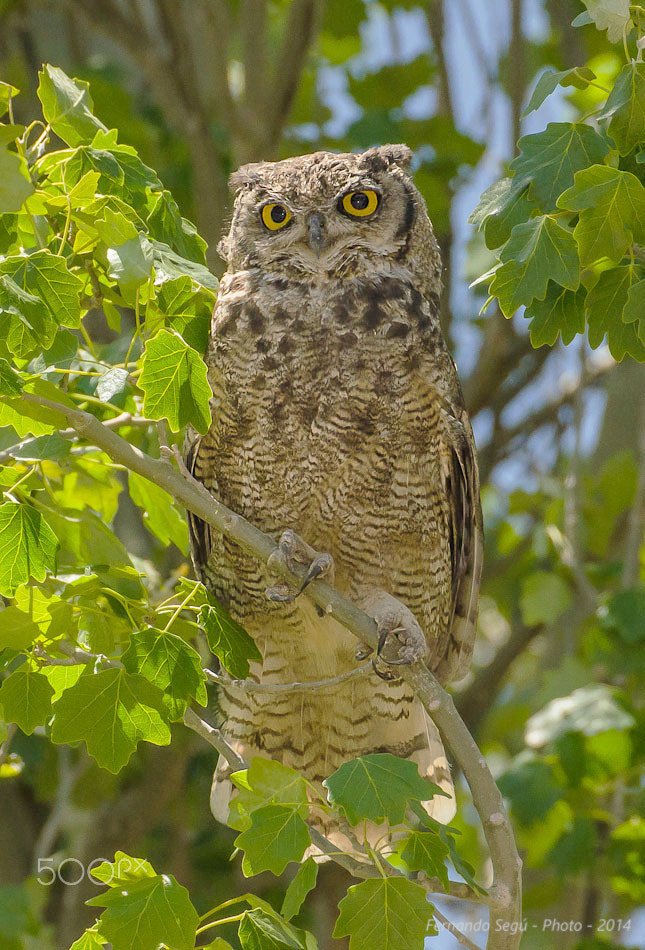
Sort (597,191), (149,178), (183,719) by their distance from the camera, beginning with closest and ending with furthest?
(597,191) < (183,719) < (149,178)

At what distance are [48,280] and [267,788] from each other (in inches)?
35.0

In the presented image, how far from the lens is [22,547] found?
6.01 ft

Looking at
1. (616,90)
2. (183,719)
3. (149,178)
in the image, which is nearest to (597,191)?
(616,90)

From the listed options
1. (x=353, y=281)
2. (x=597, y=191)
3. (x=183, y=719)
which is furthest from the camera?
(x=353, y=281)

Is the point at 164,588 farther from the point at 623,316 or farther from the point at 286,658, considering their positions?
the point at 623,316

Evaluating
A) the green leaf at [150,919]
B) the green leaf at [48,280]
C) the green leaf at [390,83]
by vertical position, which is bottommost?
the green leaf at [150,919]

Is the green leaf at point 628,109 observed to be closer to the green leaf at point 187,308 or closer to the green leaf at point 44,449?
the green leaf at point 187,308

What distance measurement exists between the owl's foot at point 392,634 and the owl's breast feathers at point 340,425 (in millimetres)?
51

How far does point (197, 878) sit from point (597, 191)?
12.1 feet

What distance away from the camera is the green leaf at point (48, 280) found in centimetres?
174

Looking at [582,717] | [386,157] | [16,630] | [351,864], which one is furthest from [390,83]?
[351,864]

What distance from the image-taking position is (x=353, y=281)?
261 centimetres

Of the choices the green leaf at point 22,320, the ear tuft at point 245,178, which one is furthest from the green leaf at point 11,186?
the ear tuft at point 245,178

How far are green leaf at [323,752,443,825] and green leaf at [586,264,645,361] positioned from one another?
80 centimetres
